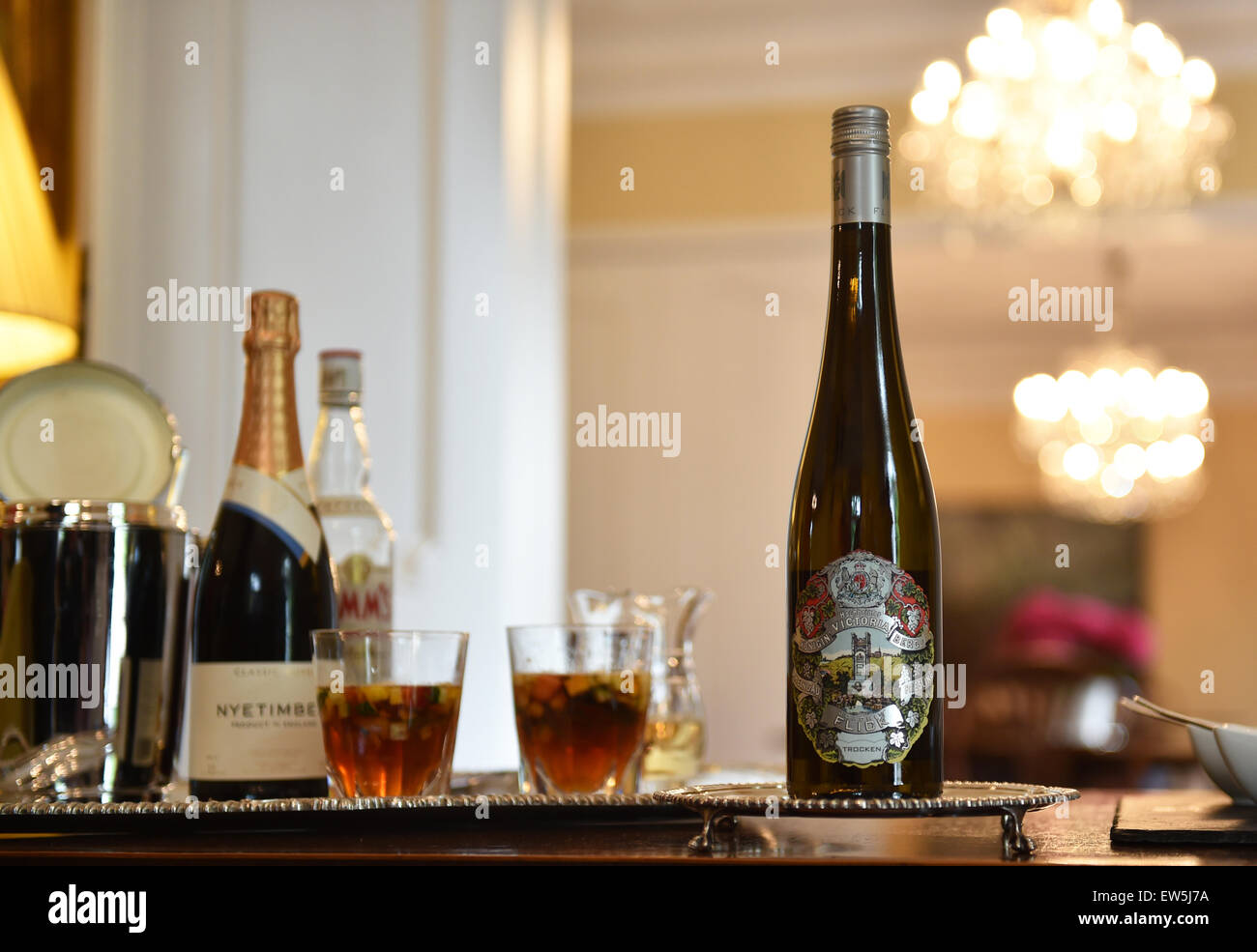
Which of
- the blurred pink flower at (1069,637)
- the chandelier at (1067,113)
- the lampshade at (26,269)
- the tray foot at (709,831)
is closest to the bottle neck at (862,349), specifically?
the tray foot at (709,831)

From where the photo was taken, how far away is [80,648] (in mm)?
807

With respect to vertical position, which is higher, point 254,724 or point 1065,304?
point 1065,304

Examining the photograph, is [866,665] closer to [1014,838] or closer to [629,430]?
[1014,838]

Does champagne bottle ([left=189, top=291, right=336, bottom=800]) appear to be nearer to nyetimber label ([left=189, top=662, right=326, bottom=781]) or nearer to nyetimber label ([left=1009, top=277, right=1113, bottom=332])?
nyetimber label ([left=189, top=662, right=326, bottom=781])

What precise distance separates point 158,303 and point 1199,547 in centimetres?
691

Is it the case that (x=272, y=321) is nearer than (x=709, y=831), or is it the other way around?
(x=709, y=831)

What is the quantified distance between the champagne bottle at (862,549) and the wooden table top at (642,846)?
0.13 feet

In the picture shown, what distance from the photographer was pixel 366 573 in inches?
38.8

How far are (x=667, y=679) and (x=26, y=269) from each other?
3.16ft

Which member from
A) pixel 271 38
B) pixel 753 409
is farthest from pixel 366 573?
pixel 753 409
